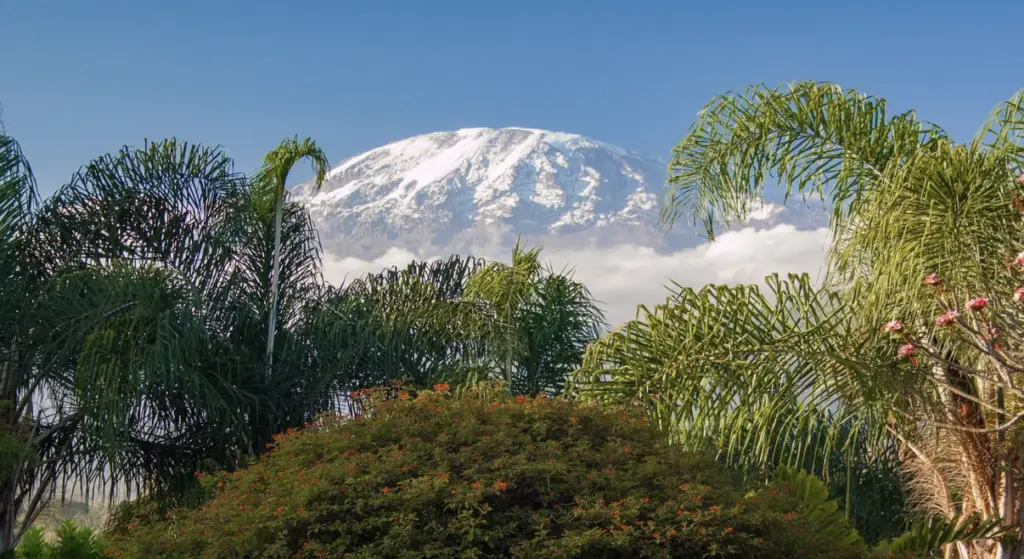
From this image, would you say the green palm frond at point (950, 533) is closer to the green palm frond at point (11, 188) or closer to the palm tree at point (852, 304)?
the palm tree at point (852, 304)

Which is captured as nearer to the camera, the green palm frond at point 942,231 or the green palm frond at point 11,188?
the green palm frond at point 942,231

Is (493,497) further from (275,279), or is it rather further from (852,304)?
(275,279)

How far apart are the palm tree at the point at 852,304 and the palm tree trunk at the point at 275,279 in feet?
22.3

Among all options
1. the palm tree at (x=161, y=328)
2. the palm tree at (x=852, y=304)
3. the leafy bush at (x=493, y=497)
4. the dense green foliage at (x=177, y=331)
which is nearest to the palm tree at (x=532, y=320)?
the dense green foliage at (x=177, y=331)

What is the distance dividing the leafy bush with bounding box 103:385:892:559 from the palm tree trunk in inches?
288

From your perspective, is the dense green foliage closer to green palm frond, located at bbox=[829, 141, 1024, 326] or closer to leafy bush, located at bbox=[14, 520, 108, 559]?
leafy bush, located at bbox=[14, 520, 108, 559]

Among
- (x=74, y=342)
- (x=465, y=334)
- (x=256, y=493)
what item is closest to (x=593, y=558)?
(x=256, y=493)

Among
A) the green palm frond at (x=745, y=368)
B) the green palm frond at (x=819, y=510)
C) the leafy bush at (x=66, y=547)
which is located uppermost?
the green palm frond at (x=745, y=368)

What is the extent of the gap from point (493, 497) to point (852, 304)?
3394mm

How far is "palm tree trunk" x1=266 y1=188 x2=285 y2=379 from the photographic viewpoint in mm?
14383

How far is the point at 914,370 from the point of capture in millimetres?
7918

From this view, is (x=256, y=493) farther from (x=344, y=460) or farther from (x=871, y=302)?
(x=871, y=302)

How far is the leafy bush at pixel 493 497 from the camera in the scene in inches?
232

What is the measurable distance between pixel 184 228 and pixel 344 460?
33.1ft
